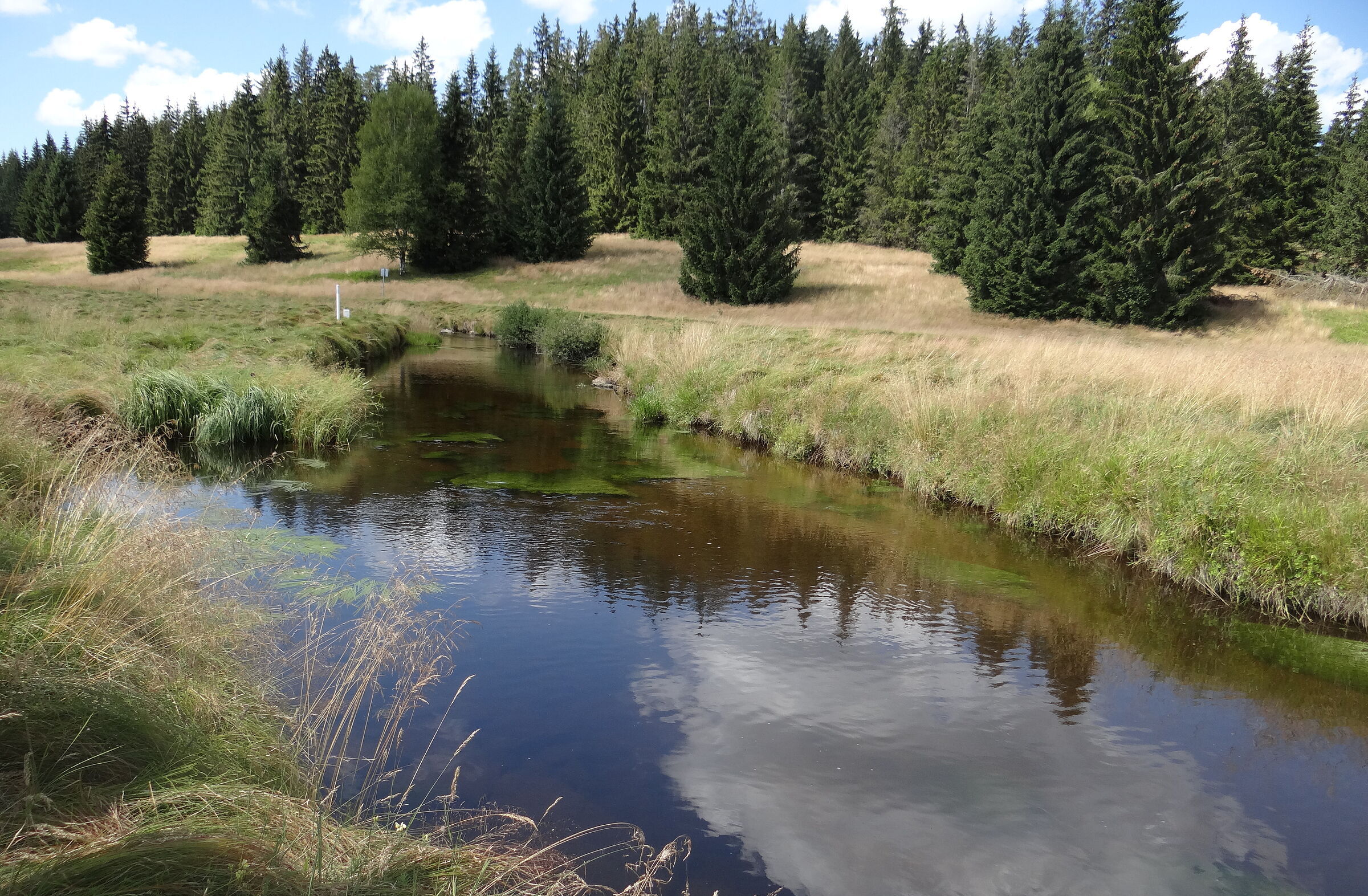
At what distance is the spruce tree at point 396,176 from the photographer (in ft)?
145

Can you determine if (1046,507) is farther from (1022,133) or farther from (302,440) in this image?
(1022,133)

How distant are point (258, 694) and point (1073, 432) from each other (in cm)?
922

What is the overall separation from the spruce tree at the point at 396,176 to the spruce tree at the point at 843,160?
2550 cm

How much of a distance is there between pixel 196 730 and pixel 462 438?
10421 mm

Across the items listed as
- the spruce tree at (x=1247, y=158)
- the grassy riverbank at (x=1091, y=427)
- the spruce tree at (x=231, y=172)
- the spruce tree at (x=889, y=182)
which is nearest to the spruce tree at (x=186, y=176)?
the spruce tree at (x=231, y=172)

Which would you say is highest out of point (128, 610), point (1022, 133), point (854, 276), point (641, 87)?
point (641, 87)

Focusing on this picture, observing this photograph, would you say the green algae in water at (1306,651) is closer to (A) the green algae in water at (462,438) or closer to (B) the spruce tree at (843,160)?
(A) the green algae in water at (462,438)

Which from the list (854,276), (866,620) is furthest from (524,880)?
(854,276)

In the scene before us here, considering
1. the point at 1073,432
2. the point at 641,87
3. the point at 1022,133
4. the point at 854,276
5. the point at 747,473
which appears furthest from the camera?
the point at 641,87

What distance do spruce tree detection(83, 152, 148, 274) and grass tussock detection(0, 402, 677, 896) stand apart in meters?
46.4

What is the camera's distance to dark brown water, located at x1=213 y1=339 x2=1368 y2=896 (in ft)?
14.8

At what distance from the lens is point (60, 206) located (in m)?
61.1

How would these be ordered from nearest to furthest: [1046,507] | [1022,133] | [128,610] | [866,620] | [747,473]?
[128,610]
[866,620]
[1046,507]
[747,473]
[1022,133]

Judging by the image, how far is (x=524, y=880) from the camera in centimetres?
338
